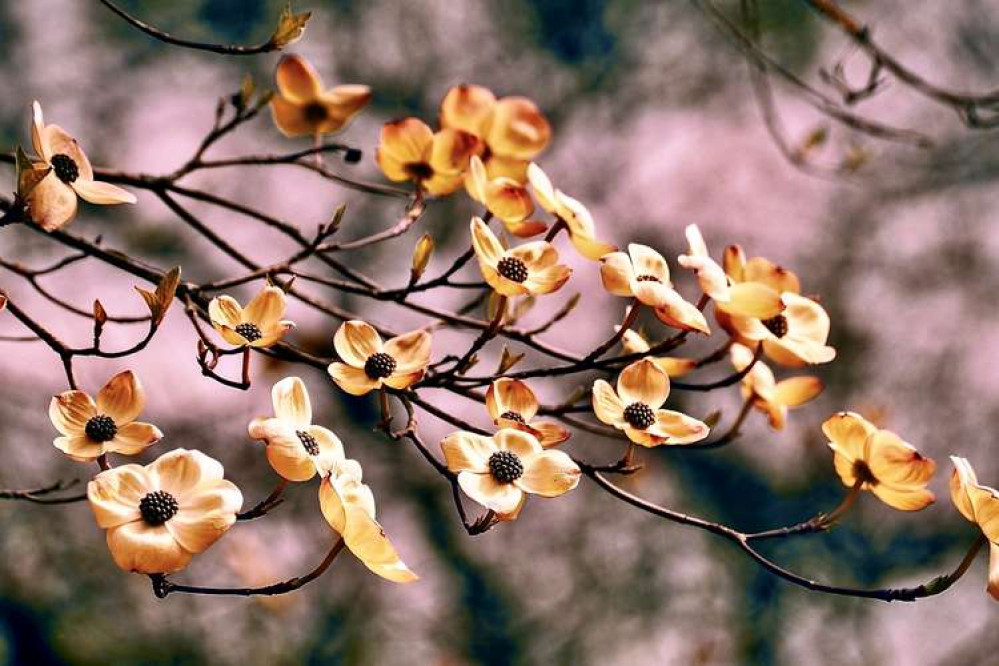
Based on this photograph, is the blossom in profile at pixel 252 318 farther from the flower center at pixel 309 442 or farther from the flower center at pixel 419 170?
the flower center at pixel 419 170

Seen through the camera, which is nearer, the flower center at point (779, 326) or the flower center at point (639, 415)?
the flower center at point (639, 415)

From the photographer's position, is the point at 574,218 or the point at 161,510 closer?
the point at 161,510

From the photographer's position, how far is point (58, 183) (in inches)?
24.4

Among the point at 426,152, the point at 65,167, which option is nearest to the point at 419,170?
the point at 426,152

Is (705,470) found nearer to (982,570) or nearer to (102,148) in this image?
(982,570)

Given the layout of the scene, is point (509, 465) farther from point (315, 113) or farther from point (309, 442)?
point (315, 113)

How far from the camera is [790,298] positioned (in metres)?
0.74

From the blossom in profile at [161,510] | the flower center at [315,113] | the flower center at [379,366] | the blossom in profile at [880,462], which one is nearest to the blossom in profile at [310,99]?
the flower center at [315,113]

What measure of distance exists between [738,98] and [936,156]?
96cm

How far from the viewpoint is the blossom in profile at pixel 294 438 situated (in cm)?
58

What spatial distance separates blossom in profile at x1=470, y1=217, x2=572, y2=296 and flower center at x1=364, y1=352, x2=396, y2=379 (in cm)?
8

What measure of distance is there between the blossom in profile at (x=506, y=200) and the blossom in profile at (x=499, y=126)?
0.08 meters

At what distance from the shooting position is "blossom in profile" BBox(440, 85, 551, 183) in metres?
0.81

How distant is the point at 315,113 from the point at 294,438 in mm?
319
